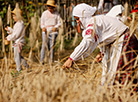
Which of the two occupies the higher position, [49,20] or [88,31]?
[88,31]

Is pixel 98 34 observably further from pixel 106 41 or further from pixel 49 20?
pixel 49 20

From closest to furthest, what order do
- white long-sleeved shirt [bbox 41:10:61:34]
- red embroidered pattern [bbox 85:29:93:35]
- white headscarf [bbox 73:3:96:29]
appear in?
1. red embroidered pattern [bbox 85:29:93:35]
2. white headscarf [bbox 73:3:96:29]
3. white long-sleeved shirt [bbox 41:10:61:34]

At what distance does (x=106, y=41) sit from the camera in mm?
2484

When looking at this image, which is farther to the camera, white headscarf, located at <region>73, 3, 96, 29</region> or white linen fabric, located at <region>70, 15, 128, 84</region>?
white headscarf, located at <region>73, 3, 96, 29</region>

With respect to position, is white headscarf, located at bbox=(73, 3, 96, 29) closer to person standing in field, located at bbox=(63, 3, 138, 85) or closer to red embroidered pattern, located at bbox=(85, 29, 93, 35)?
person standing in field, located at bbox=(63, 3, 138, 85)

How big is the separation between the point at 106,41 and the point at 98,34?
0.13 metres

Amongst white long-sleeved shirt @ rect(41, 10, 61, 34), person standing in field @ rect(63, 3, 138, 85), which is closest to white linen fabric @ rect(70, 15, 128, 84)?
person standing in field @ rect(63, 3, 138, 85)

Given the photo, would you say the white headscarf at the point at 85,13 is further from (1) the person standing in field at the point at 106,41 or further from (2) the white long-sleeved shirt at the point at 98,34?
(2) the white long-sleeved shirt at the point at 98,34

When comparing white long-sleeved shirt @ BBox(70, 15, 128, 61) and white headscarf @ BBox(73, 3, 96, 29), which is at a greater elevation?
white headscarf @ BBox(73, 3, 96, 29)

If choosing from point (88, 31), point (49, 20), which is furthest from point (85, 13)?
point (49, 20)

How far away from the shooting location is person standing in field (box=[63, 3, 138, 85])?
2340 millimetres

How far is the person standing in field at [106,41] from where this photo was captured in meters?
2.34

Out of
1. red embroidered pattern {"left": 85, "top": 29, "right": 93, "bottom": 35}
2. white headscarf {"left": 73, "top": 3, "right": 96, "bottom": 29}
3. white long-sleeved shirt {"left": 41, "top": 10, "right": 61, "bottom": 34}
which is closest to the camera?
red embroidered pattern {"left": 85, "top": 29, "right": 93, "bottom": 35}

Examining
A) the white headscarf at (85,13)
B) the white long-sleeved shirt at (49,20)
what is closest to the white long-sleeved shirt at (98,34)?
the white headscarf at (85,13)
